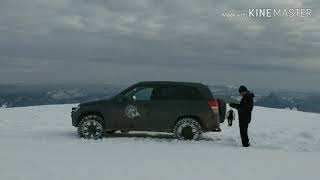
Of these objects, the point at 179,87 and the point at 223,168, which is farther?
the point at 179,87

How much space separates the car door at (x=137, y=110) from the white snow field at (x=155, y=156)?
0.45 metres

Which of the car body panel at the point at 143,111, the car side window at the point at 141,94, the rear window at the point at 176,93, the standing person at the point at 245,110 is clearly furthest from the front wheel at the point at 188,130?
the standing person at the point at 245,110

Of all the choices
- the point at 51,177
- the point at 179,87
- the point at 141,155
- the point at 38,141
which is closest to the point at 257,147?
the point at 179,87

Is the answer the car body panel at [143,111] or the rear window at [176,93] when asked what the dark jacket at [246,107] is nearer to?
the car body panel at [143,111]

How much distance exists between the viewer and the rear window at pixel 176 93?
1415cm

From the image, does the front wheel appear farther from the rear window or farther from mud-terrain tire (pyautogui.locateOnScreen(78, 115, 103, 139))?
mud-terrain tire (pyautogui.locateOnScreen(78, 115, 103, 139))

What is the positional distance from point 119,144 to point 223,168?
3.86 meters

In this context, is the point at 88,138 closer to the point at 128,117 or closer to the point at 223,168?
the point at 128,117

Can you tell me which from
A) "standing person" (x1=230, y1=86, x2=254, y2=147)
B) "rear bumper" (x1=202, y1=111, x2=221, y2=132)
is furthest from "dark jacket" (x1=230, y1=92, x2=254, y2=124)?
"rear bumper" (x1=202, y1=111, x2=221, y2=132)

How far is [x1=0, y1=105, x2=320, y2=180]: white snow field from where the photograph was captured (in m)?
8.27

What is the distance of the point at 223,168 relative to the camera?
9.06 meters

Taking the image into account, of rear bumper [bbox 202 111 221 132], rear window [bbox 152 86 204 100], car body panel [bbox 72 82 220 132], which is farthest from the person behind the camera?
rear window [bbox 152 86 204 100]

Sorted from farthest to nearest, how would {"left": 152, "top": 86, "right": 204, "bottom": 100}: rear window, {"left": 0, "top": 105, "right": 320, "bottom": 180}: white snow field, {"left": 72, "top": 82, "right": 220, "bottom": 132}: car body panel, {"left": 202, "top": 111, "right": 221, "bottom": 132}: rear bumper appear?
{"left": 152, "top": 86, "right": 204, "bottom": 100}: rear window
{"left": 72, "top": 82, "right": 220, "bottom": 132}: car body panel
{"left": 202, "top": 111, "right": 221, "bottom": 132}: rear bumper
{"left": 0, "top": 105, "right": 320, "bottom": 180}: white snow field

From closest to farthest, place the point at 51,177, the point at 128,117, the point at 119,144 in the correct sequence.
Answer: the point at 51,177, the point at 119,144, the point at 128,117
